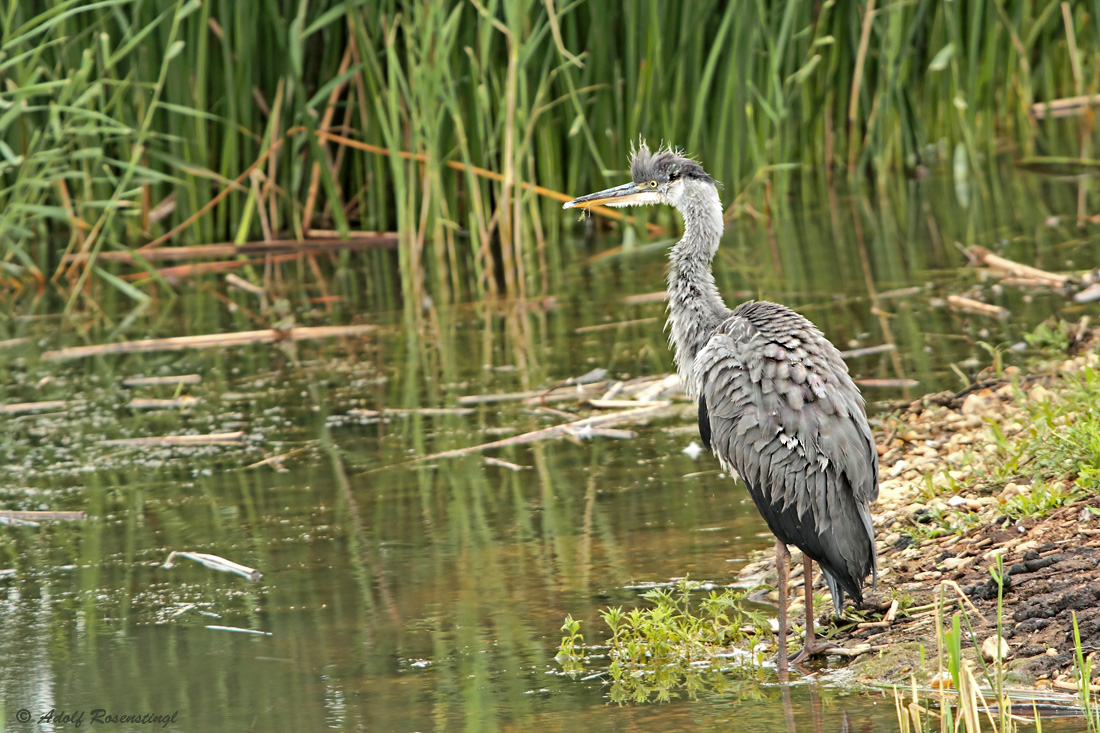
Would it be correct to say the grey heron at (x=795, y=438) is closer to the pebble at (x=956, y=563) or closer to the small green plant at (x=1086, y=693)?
the pebble at (x=956, y=563)

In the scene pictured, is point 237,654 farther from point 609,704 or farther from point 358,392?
point 358,392

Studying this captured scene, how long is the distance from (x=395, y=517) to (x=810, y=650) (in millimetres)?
2007

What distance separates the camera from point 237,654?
4332 millimetres

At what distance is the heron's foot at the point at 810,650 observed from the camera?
4.02m

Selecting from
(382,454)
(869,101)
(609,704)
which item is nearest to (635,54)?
(869,101)

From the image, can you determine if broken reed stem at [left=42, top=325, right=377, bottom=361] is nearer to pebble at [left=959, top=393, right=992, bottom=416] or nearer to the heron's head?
the heron's head

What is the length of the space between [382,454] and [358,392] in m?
0.98

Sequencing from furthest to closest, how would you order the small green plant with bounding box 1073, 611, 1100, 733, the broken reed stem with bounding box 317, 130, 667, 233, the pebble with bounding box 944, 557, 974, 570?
1. the broken reed stem with bounding box 317, 130, 667, 233
2. the pebble with bounding box 944, 557, 974, 570
3. the small green plant with bounding box 1073, 611, 1100, 733

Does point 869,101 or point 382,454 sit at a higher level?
point 869,101

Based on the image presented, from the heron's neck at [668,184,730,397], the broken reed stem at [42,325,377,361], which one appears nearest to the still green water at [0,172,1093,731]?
the broken reed stem at [42,325,377,361]

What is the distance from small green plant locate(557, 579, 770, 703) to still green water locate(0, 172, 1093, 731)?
84mm

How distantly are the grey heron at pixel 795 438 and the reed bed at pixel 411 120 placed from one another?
4.30 metres

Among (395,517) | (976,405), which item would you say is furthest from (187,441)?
(976,405)
